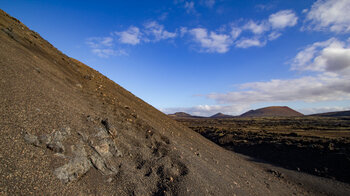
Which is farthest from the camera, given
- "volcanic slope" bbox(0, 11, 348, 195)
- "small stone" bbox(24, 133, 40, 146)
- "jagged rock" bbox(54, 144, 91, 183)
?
"small stone" bbox(24, 133, 40, 146)

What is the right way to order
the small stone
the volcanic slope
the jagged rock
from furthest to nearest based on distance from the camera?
the small stone < the jagged rock < the volcanic slope

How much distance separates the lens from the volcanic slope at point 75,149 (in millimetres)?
4941

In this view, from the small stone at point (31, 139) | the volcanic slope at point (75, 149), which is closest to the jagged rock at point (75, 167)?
the volcanic slope at point (75, 149)

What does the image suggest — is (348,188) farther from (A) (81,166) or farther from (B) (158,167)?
(A) (81,166)

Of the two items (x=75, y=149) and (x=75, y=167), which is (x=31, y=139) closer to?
(x=75, y=149)

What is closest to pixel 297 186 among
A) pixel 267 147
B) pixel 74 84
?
pixel 267 147

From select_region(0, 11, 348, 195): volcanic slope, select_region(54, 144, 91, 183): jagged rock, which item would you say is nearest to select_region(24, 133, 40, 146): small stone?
select_region(0, 11, 348, 195): volcanic slope

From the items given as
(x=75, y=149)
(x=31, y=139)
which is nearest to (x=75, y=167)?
(x=75, y=149)

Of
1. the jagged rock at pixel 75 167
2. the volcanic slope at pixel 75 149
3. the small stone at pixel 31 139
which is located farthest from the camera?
the small stone at pixel 31 139

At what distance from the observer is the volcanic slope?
4.94 metres

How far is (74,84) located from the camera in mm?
11734

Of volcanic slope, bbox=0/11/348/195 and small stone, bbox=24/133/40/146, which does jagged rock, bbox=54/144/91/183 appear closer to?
volcanic slope, bbox=0/11/348/195

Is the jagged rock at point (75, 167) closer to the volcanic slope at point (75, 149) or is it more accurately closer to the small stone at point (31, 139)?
the volcanic slope at point (75, 149)

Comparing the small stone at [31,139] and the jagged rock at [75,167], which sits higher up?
the small stone at [31,139]
